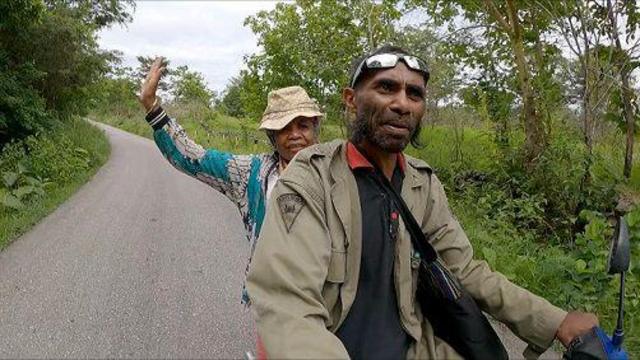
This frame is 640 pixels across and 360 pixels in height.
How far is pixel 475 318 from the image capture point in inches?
70.8

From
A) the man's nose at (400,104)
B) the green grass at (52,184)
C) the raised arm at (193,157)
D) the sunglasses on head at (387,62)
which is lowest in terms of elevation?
the green grass at (52,184)

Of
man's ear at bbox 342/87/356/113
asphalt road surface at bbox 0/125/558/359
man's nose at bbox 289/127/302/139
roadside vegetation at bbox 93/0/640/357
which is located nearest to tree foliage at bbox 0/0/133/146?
asphalt road surface at bbox 0/125/558/359

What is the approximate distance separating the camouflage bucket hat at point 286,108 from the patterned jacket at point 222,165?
7.4 inches

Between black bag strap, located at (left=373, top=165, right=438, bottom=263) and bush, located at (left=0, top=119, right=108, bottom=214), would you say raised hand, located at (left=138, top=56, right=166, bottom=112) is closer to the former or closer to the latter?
black bag strap, located at (left=373, top=165, right=438, bottom=263)

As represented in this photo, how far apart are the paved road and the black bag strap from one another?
2.65 meters

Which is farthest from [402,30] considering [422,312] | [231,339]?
[422,312]


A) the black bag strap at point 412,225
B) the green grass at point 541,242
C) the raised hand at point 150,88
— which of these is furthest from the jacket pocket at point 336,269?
the raised hand at point 150,88

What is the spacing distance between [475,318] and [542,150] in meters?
Result: 6.17

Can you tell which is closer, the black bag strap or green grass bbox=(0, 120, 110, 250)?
the black bag strap

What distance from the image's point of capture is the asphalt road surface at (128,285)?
4.10 m

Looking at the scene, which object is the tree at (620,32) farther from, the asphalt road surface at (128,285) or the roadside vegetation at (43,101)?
the roadside vegetation at (43,101)

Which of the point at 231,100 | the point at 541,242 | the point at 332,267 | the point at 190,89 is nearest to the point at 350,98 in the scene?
the point at 332,267

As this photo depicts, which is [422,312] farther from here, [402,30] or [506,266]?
[402,30]

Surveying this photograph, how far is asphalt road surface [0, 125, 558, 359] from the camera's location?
4098mm
